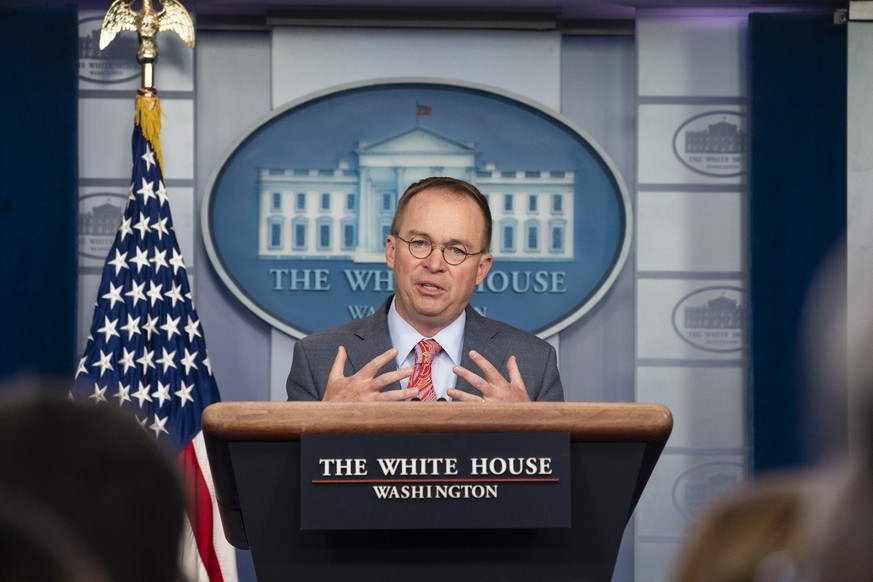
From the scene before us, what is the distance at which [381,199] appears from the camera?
4258mm

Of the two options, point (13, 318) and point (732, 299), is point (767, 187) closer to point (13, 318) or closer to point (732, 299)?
point (732, 299)

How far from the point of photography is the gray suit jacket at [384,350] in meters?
2.56

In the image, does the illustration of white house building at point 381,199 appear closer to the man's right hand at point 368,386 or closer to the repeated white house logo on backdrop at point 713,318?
the repeated white house logo on backdrop at point 713,318

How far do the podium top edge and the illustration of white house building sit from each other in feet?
8.90

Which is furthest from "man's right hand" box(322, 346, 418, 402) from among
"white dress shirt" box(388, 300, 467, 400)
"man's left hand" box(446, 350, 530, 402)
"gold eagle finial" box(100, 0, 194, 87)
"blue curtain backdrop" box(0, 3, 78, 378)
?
"blue curtain backdrop" box(0, 3, 78, 378)

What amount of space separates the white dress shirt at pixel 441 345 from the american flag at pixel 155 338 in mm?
1344

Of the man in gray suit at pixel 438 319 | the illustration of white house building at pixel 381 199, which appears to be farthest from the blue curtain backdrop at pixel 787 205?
the man in gray suit at pixel 438 319

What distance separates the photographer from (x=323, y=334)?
8.77 ft

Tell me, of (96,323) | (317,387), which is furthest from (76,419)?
(96,323)

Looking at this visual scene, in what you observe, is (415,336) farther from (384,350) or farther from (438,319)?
(384,350)

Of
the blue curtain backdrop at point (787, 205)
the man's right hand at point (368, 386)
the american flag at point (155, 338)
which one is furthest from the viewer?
the blue curtain backdrop at point (787, 205)

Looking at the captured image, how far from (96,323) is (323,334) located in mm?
1474

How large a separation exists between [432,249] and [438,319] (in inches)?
7.1

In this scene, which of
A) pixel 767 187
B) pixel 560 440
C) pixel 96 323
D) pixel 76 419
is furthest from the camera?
pixel 767 187
